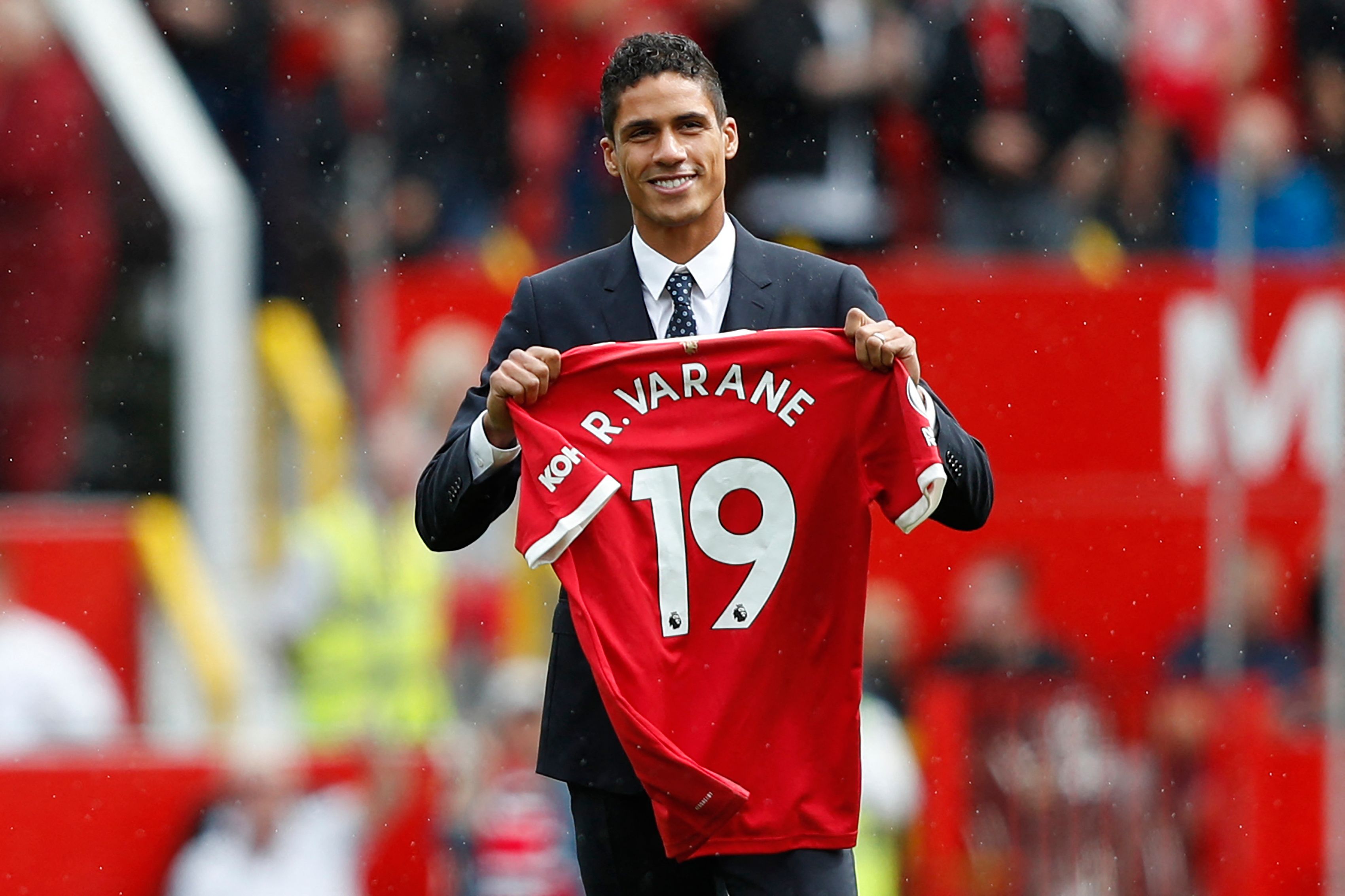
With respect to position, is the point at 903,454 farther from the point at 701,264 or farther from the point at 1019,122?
the point at 1019,122

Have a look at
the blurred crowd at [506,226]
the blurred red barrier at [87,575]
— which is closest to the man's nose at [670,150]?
the blurred crowd at [506,226]

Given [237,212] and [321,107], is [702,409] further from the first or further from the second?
[321,107]

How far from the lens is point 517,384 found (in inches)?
159

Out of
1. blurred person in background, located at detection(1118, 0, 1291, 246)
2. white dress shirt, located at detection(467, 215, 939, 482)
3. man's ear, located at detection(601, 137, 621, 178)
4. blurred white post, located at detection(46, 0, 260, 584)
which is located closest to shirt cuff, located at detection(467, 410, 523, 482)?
white dress shirt, located at detection(467, 215, 939, 482)

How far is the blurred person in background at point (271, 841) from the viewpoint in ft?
25.8

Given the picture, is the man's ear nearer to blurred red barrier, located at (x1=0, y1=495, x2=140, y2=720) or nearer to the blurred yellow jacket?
the blurred yellow jacket

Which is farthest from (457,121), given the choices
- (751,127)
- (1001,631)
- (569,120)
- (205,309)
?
(1001,631)

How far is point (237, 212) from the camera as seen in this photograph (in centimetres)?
961

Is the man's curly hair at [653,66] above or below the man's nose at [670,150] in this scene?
above

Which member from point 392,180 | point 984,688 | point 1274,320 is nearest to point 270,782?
point 984,688

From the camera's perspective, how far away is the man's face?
404 centimetres

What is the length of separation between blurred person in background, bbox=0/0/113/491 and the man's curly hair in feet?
19.2

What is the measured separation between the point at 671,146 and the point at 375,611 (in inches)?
200

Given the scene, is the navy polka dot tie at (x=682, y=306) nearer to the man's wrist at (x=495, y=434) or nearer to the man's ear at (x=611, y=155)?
the man's ear at (x=611, y=155)
